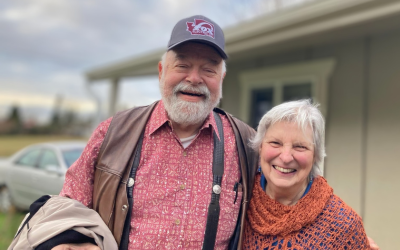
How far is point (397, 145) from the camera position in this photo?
3600mm

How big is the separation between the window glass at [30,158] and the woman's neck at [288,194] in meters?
5.25

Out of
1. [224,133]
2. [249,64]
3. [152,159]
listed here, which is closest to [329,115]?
[249,64]

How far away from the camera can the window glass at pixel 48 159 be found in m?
5.28

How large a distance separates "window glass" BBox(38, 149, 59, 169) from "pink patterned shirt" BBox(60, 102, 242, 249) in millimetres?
3826

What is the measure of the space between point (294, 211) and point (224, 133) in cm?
55

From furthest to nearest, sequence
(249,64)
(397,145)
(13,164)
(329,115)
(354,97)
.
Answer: (13,164), (249,64), (329,115), (354,97), (397,145)

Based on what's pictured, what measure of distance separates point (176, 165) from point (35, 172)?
4697 mm

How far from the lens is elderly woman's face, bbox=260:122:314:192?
1637 millimetres

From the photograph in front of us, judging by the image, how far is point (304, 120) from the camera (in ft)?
5.41

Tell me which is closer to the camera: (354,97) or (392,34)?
(392,34)

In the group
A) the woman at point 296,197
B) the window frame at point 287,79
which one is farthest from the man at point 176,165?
the window frame at point 287,79

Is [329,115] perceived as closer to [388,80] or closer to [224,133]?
[388,80]

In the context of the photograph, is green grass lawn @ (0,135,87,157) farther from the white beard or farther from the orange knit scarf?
the orange knit scarf

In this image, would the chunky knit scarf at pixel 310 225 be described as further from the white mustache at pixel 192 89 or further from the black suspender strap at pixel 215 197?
the white mustache at pixel 192 89
